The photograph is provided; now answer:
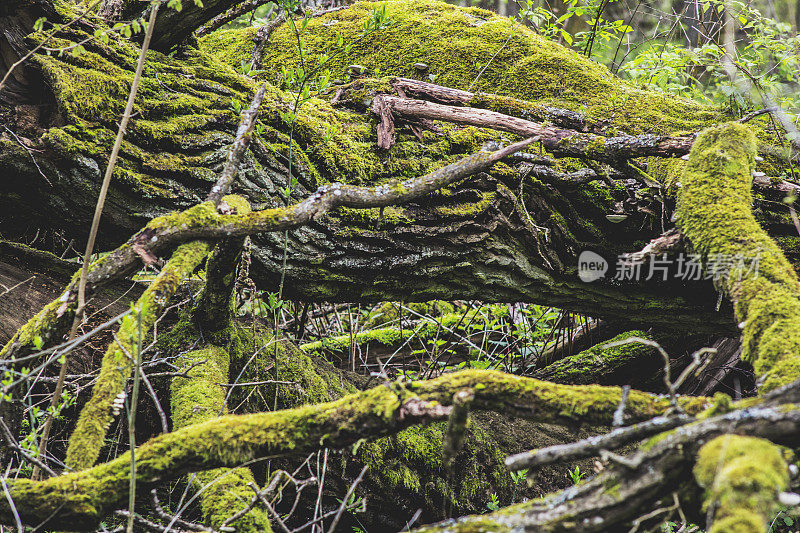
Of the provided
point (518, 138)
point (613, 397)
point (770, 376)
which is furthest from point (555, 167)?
point (613, 397)

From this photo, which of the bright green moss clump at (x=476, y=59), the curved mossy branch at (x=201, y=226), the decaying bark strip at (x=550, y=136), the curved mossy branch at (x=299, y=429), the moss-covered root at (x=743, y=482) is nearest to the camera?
the moss-covered root at (x=743, y=482)

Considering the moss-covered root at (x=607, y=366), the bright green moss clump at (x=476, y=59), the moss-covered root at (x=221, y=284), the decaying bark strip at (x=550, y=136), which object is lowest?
the moss-covered root at (x=607, y=366)

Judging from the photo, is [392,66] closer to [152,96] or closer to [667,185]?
[152,96]

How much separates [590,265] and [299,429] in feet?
7.05

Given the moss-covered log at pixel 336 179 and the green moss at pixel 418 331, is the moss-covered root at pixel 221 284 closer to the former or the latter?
the moss-covered log at pixel 336 179

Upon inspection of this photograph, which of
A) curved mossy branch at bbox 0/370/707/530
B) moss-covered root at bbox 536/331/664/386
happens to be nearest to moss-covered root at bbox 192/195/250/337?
curved mossy branch at bbox 0/370/707/530

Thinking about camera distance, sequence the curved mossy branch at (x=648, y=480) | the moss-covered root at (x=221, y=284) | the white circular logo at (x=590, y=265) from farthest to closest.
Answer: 1. the white circular logo at (x=590, y=265)
2. the moss-covered root at (x=221, y=284)
3. the curved mossy branch at (x=648, y=480)

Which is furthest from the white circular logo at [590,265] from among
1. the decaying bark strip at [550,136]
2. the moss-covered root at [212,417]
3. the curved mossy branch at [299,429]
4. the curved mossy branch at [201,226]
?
the moss-covered root at [212,417]

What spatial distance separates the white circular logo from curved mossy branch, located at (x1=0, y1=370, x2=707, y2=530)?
66.2 inches

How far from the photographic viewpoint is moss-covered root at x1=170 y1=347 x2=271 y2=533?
195 cm

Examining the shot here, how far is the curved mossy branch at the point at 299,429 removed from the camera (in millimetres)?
1496

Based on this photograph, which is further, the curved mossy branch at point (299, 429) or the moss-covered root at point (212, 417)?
the moss-covered root at point (212, 417)

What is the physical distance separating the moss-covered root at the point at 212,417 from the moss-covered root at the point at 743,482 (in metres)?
1.48

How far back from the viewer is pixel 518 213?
3.02 metres
